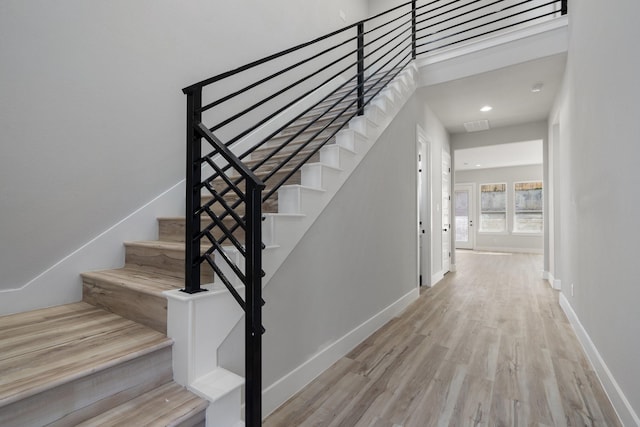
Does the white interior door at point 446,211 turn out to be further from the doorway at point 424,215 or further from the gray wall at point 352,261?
the gray wall at point 352,261

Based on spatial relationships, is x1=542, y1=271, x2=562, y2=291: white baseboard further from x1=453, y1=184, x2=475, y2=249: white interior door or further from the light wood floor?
x1=453, y1=184, x2=475, y2=249: white interior door

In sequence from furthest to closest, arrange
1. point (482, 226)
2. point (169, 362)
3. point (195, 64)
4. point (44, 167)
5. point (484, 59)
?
point (482, 226) < point (484, 59) < point (195, 64) < point (44, 167) < point (169, 362)

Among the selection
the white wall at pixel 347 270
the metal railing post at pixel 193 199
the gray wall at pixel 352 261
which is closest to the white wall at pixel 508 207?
the gray wall at pixel 352 261

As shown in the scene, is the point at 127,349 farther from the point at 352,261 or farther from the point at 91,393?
the point at 352,261

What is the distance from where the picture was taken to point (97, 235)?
1929 mm

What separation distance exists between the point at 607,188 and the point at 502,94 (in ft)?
8.60

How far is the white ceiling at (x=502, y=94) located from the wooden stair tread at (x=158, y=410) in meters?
3.90

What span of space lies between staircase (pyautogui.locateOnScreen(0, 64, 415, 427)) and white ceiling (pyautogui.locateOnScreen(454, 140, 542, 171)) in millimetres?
6372

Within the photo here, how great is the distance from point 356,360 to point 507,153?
7475 mm

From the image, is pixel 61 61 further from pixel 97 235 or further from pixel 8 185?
pixel 97 235

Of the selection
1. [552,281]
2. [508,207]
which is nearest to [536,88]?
[552,281]

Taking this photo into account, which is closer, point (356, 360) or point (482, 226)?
point (356, 360)

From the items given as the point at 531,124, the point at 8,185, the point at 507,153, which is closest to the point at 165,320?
the point at 8,185

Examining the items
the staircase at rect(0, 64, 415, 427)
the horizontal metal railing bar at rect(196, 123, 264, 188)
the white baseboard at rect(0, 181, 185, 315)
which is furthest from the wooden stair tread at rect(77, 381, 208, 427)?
the white baseboard at rect(0, 181, 185, 315)
